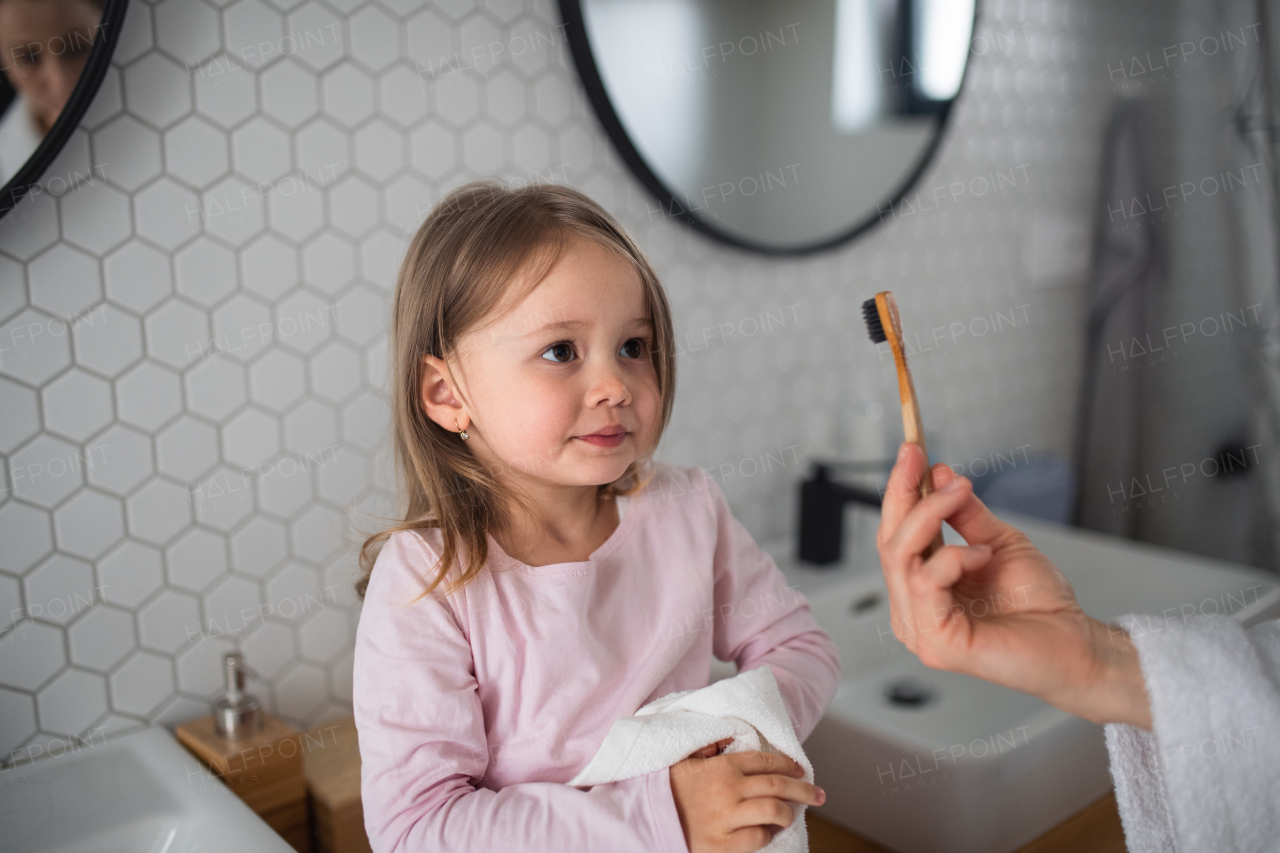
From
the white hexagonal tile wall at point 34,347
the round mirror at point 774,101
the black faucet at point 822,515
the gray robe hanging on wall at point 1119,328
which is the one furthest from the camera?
the gray robe hanging on wall at point 1119,328

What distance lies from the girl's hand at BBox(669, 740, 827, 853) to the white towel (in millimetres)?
13

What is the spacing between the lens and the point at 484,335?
0.71 m

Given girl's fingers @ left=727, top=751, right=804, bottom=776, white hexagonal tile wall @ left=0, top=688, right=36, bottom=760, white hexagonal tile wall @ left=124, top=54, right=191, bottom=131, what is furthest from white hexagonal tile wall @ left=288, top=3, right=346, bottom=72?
girl's fingers @ left=727, top=751, right=804, bottom=776

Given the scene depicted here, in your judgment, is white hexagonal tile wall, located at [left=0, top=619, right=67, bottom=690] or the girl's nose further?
white hexagonal tile wall, located at [left=0, top=619, right=67, bottom=690]

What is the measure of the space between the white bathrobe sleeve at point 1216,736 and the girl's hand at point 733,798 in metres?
0.25

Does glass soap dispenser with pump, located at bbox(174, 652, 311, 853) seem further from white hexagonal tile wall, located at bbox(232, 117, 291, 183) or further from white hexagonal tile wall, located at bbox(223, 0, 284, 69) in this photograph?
white hexagonal tile wall, located at bbox(223, 0, 284, 69)

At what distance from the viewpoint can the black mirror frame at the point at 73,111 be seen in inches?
30.4

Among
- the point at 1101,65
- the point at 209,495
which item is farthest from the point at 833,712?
the point at 1101,65

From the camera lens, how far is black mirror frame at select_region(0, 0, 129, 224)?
77cm

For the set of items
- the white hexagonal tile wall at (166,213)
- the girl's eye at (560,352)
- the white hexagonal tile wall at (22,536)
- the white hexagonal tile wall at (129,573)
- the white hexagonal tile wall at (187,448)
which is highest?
the white hexagonal tile wall at (166,213)

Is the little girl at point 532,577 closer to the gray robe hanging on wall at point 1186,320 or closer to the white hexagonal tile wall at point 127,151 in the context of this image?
the white hexagonal tile wall at point 127,151

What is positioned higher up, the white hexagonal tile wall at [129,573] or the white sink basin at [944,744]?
the white hexagonal tile wall at [129,573]

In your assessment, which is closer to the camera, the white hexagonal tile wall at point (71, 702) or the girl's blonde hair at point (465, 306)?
the girl's blonde hair at point (465, 306)

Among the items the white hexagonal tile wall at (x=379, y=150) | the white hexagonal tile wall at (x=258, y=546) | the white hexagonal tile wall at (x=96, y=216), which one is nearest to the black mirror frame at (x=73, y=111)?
the white hexagonal tile wall at (x=96, y=216)
